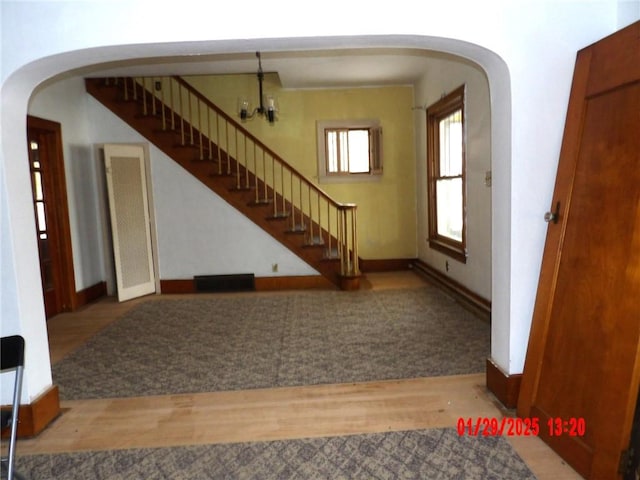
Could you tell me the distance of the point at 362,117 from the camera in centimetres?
661

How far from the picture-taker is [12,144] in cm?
237

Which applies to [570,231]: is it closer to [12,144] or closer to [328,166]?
[12,144]

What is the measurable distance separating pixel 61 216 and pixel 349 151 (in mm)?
3954

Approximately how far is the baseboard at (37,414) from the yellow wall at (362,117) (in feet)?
15.5

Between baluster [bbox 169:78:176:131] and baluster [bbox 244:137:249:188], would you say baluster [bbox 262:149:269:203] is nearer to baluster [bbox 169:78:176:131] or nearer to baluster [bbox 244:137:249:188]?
baluster [bbox 244:137:249:188]

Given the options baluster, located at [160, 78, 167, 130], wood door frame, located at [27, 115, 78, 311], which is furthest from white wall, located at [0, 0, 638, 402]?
baluster, located at [160, 78, 167, 130]

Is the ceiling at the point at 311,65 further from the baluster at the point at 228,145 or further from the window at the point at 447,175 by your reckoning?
the baluster at the point at 228,145

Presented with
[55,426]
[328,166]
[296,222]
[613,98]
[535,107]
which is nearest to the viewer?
[613,98]

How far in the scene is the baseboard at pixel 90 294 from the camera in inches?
209

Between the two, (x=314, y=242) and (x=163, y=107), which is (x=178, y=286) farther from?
(x=163, y=107)

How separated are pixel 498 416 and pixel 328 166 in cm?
481

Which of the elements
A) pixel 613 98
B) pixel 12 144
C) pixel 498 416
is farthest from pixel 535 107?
pixel 12 144

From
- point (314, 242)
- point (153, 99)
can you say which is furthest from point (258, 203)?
point (153, 99)

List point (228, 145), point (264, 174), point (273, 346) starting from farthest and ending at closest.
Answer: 1. point (228, 145)
2. point (264, 174)
3. point (273, 346)
